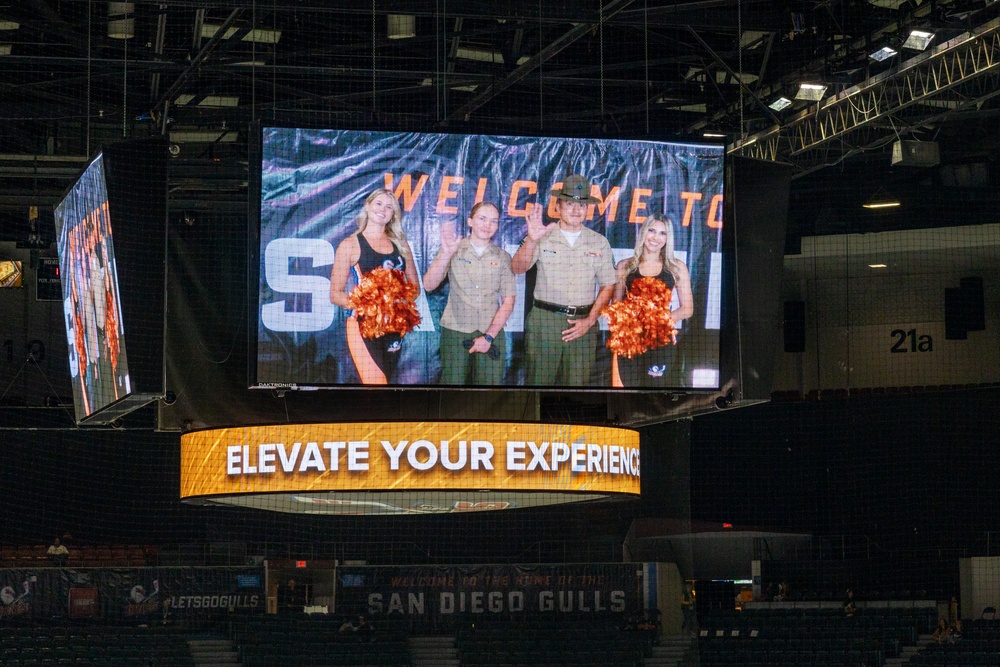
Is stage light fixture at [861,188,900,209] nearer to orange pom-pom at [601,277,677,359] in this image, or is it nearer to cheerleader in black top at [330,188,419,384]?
orange pom-pom at [601,277,677,359]

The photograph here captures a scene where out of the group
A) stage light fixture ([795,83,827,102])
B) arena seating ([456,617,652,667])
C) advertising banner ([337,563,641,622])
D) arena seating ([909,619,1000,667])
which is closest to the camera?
stage light fixture ([795,83,827,102])

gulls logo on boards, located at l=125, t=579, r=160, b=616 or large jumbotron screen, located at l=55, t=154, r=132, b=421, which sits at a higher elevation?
large jumbotron screen, located at l=55, t=154, r=132, b=421

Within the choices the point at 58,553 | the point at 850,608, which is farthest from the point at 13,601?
the point at 850,608

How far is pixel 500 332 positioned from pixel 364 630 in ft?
25.5

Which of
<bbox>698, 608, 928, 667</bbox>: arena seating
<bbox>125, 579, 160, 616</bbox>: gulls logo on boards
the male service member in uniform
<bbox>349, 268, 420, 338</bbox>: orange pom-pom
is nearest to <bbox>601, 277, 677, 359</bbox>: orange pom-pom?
the male service member in uniform

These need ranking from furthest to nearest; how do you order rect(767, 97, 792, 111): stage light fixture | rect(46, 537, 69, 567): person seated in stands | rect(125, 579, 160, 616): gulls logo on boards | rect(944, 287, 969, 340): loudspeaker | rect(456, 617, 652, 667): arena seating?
rect(944, 287, 969, 340): loudspeaker, rect(46, 537, 69, 567): person seated in stands, rect(125, 579, 160, 616): gulls logo on boards, rect(456, 617, 652, 667): arena seating, rect(767, 97, 792, 111): stage light fixture

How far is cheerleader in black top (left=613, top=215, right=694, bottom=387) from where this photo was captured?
1125 cm

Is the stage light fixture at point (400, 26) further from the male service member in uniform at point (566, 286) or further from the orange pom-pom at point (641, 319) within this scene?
the orange pom-pom at point (641, 319)

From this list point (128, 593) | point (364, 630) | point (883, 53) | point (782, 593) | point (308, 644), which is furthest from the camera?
point (782, 593)

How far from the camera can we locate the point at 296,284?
431 inches

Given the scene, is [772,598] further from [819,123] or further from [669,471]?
[819,123]

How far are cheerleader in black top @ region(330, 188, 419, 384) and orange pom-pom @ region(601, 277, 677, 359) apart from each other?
1.61m

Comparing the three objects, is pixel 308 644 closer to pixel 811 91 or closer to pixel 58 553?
pixel 58 553

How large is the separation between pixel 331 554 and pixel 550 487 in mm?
9162
